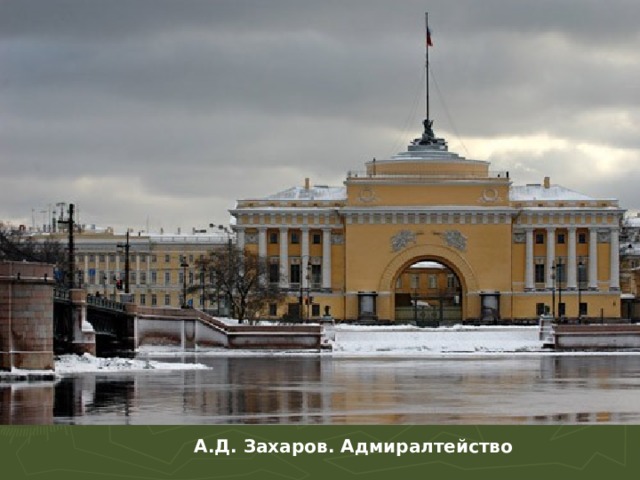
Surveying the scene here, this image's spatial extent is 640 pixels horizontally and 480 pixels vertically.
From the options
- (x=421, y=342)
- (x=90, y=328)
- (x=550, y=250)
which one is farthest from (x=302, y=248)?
(x=90, y=328)

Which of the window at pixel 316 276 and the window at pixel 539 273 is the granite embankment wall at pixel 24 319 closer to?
the window at pixel 316 276

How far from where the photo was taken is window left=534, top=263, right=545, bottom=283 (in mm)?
134750

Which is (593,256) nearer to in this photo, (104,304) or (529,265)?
(529,265)

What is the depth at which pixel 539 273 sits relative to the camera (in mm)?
134875

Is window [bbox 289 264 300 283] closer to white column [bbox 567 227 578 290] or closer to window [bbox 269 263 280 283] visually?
window [bbox 269 263 280 283]

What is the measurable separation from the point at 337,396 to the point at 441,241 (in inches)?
3162

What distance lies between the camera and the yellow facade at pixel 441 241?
132000 millimetres

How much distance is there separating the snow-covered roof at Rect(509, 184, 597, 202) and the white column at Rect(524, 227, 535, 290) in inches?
112

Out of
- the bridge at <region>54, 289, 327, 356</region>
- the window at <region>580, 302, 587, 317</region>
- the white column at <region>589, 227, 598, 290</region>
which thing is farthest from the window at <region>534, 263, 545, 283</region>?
the bridge at <region>54, 289, 327, 356</region>
